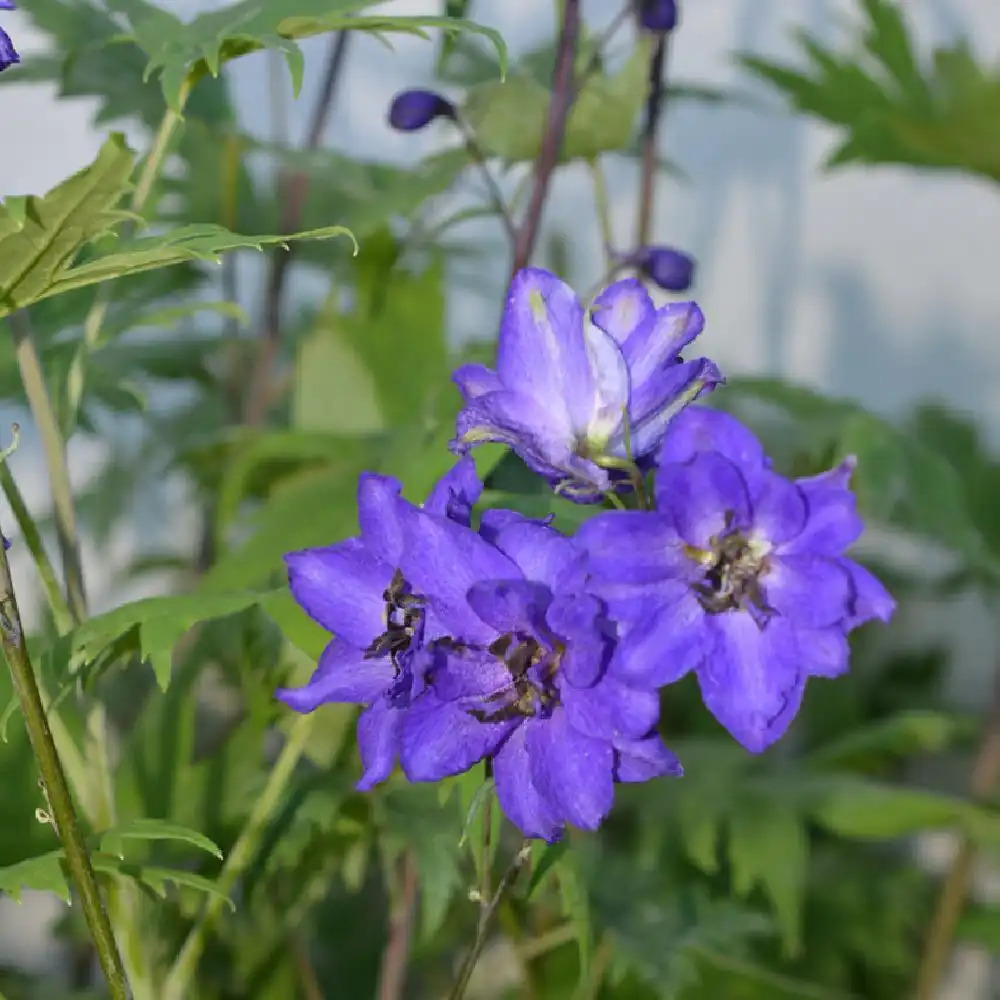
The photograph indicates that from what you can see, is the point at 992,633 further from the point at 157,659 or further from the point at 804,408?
the point at 157,659

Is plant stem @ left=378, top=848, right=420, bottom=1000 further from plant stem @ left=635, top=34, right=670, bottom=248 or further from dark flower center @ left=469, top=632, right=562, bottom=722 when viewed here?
plant stem @ left=635, top=34, right=670, bottom=248

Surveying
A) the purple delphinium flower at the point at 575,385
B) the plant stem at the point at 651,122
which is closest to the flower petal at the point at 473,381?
the purple delphinium flower at the point at 575,385

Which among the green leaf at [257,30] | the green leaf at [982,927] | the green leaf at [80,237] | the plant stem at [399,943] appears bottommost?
the green leaf at [982,927]

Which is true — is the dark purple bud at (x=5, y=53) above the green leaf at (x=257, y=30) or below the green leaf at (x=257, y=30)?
above

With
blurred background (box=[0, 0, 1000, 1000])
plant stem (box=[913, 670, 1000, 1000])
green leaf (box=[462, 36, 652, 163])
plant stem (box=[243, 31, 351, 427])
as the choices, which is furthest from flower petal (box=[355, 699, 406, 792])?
blurred background (box=[0, 0, 1000, 1000])

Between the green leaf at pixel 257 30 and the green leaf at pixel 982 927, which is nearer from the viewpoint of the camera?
the green leaf at pixel 257 30

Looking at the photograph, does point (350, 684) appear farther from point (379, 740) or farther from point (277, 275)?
point (277, 275)

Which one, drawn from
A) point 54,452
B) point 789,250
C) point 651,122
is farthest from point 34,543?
point 789,250

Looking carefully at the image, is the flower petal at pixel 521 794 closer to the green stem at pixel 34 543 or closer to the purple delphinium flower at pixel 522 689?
the purple delphinium flower at pixel 522 689

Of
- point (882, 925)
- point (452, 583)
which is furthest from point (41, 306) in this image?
point (882, 925)
